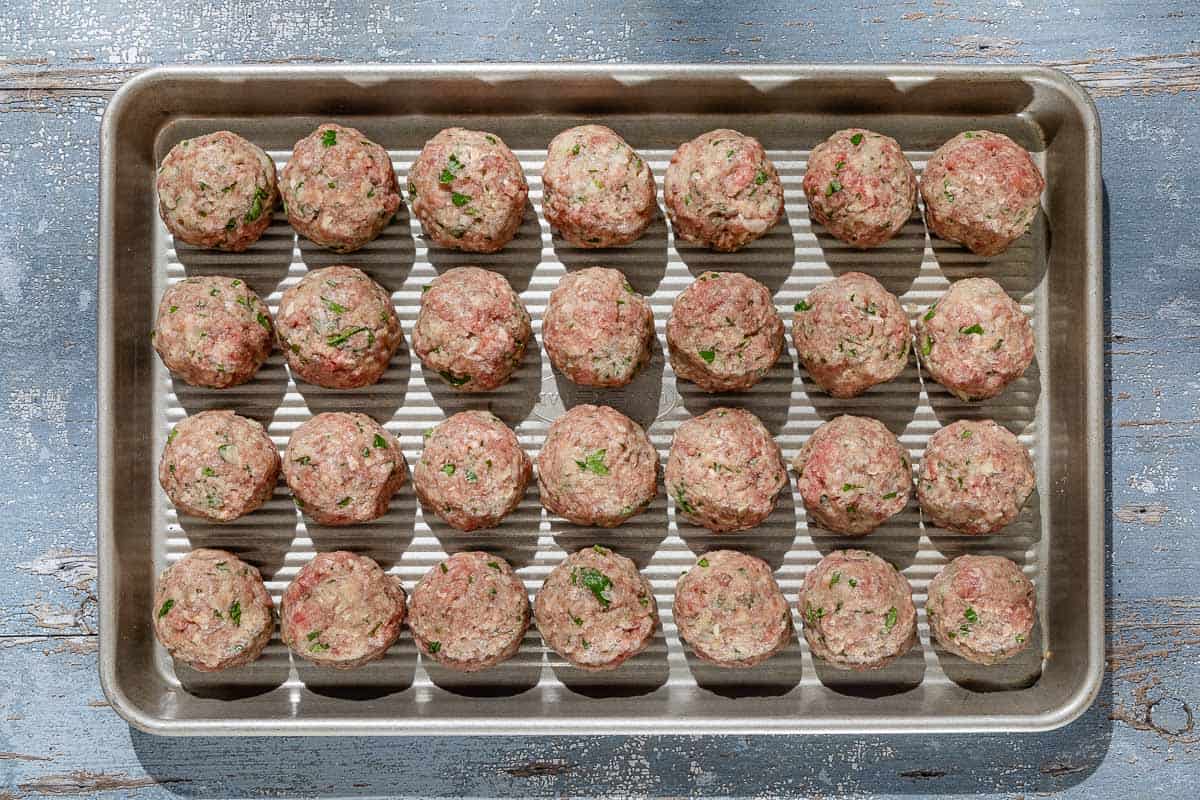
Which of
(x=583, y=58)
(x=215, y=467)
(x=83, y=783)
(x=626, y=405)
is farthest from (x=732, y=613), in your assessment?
(x=83, y=783)

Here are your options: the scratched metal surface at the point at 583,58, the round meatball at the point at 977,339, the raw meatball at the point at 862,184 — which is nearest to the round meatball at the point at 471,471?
the scratched metal surface at the point at 583,58

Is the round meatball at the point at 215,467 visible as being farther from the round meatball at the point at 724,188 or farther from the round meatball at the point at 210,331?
the round meatball at the point at 724,188

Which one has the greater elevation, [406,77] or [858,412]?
[406,77]

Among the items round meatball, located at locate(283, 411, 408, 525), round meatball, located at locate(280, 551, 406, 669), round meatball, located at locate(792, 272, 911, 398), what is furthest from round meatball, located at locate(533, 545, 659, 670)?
round meatball, located at locate(792, 272, 911, 398)

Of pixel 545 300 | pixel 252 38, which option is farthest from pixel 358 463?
pixel 252 38

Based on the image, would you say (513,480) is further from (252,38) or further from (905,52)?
(905,52)

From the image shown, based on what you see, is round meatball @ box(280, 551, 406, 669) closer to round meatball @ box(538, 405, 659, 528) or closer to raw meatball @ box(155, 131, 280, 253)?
round meatball @ box(538, 405, 659, 528)

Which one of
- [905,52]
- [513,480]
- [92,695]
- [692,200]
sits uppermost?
[905,52]

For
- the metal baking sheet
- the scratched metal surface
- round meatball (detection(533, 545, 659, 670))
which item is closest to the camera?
round meatball (detection(533, 545, 659, 670))
